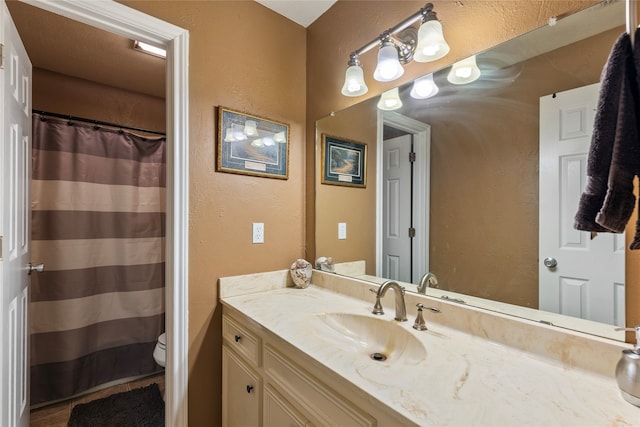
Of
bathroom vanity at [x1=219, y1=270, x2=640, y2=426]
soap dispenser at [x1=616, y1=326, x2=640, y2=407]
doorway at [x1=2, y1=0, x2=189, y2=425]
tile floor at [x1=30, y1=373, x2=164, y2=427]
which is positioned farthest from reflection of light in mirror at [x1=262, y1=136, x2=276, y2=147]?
tile floor at [x1=30, y1=373, x2=164, y2=427]

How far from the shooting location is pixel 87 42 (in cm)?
175

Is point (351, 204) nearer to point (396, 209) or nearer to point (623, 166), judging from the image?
point (396, 209)

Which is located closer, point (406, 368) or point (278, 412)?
point (406, 368)

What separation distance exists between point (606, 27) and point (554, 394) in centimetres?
95

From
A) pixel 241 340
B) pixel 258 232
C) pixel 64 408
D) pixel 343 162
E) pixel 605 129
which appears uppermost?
pixel 343 162

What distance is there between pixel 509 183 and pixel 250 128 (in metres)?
1.20

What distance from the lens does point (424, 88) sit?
1.19 m

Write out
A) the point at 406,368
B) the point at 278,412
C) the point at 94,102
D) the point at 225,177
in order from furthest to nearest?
the point at 94,102 → the point at 225,177 → the point at 278,412 → the point at 406,368

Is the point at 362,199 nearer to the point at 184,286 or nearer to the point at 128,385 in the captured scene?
the point at 184,286

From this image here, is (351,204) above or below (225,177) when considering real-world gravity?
below

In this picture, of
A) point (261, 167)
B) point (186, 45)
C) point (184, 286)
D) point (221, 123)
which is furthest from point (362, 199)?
point (186, 45)

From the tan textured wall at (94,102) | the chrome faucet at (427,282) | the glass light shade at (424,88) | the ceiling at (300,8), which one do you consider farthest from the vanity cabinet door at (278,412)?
the tan textured wall at (94,102)

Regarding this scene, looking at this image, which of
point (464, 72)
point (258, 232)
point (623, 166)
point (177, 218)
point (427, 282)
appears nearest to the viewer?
point (623, 166)

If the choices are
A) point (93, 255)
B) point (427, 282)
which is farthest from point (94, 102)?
point (427, 282)
